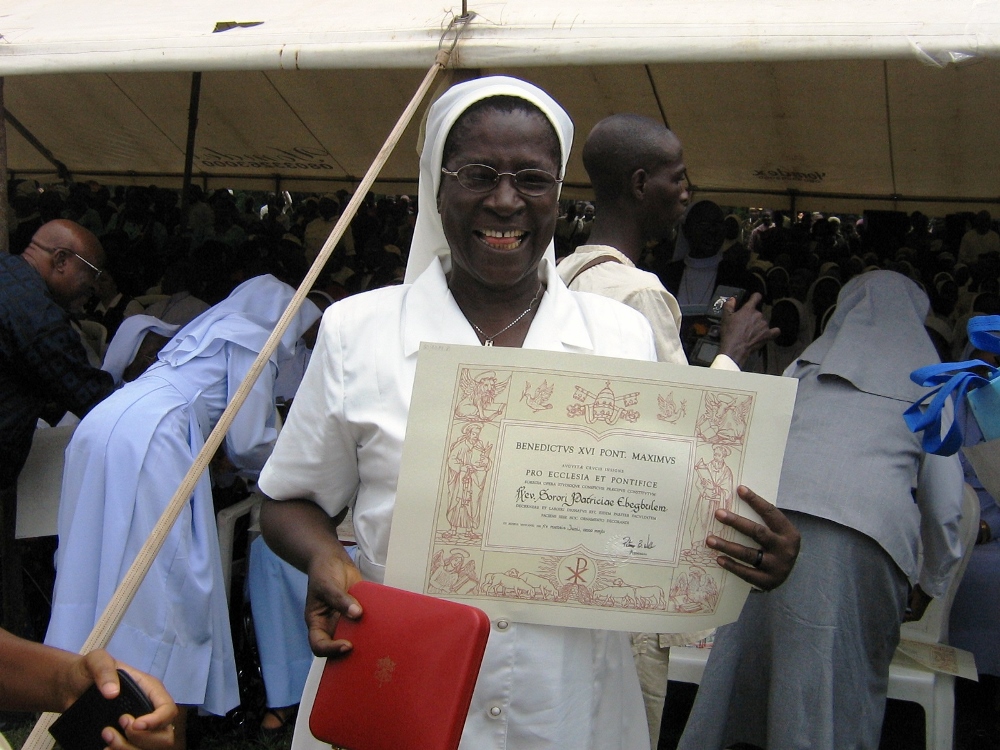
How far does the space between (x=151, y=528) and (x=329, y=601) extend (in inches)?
84.0

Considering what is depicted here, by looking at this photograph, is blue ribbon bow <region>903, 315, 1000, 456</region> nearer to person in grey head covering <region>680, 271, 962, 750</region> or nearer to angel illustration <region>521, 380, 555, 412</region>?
person in grey head covering <region>680, 271, 962, 750</region>

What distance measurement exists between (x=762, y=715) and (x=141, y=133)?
5.75m

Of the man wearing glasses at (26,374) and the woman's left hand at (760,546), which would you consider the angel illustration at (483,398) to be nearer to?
the woman's left hand at (760,546)

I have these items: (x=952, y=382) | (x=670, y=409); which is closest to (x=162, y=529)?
(x=670, y=409)

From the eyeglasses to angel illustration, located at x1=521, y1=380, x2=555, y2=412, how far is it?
33 centimetres

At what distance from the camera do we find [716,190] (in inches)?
253

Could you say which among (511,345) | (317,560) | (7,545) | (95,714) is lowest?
(7,545)

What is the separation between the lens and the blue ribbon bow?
196 centimetres

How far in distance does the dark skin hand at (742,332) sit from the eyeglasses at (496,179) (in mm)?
1023

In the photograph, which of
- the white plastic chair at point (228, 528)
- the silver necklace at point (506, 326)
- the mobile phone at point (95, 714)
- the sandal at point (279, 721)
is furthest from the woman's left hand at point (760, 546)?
the sandal at point (279, 721)

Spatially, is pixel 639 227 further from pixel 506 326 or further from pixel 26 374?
pixel 26 374

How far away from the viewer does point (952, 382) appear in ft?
6.45

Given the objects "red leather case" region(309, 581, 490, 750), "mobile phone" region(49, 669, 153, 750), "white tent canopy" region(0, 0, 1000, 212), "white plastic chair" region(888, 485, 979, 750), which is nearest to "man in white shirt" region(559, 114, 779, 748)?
"white tent canopy" region(0, 0, 1000, 212)

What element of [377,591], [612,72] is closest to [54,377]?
[377,591]
